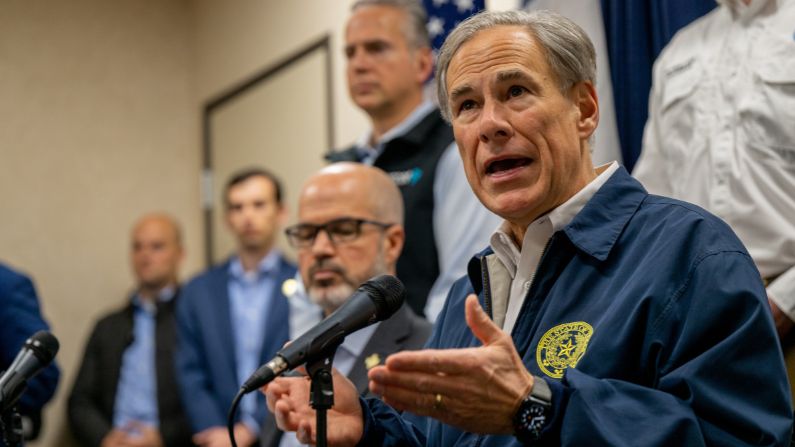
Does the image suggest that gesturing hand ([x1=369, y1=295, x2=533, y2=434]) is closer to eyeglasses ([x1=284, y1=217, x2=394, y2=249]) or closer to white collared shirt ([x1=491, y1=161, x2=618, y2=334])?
white collared shirt ([x1=491, y1=161, x2=618, y2=334])

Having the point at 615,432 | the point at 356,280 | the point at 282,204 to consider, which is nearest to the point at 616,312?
the point at 615,432

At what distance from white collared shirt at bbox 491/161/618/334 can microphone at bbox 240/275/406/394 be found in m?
0.24

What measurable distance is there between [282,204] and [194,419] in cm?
109

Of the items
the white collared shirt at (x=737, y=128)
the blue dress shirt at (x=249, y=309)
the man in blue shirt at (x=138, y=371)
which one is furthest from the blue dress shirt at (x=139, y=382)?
the white collared shirt at (x=737, y=128)

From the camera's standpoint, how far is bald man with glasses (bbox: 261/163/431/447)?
8.35 ft

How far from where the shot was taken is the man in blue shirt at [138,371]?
4.18 meters

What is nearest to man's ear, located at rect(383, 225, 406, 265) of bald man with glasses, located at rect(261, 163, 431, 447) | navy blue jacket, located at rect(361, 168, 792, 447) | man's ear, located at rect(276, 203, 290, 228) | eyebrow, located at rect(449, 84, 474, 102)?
bald man with glasses, located at rect(261, 163, 431, 447)

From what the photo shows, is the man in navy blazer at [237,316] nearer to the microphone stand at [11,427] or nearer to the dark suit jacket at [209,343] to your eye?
the dark suit jacket at [209,343]

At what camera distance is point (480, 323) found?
1.29 metres

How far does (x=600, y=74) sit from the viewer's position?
2.63m

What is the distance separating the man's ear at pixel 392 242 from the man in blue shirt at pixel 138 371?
72.2 inches

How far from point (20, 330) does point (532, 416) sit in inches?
70.0

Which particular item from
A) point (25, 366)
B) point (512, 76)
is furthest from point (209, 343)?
point (512, 76)

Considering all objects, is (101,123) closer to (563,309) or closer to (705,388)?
(563,309)
